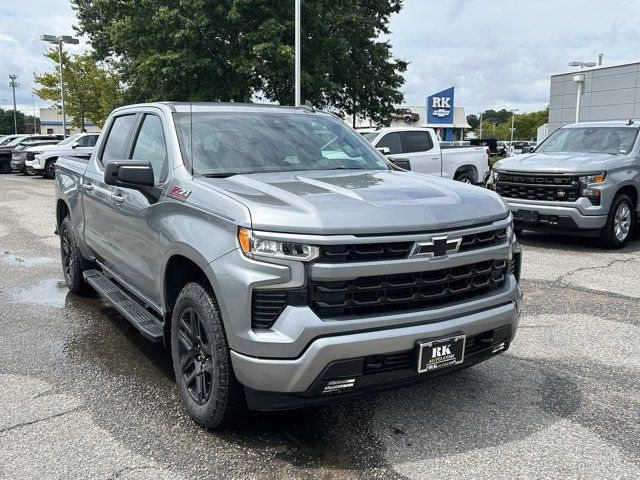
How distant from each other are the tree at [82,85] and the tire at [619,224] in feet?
124

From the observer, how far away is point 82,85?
137 ft

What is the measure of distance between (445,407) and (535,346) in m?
1.48

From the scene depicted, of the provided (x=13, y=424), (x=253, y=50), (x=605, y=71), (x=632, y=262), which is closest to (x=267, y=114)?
(x=13, y=424)

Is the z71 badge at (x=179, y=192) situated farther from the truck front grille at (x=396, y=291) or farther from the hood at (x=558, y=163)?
the hood at (x=558, y=163)

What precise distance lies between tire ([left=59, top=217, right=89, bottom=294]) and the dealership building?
29388 millimetres

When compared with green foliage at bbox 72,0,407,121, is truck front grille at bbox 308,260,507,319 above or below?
below

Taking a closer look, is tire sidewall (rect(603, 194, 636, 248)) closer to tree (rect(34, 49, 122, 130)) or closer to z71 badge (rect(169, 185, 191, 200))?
z71 badge (rect(169, 185, 191, 200))

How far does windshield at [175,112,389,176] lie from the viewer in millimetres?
3848

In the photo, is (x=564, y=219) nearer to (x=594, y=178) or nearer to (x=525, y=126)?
(x=594, y=178)

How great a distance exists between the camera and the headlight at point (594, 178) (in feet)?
28.0

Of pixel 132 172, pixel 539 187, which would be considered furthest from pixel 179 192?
pixel 539 187

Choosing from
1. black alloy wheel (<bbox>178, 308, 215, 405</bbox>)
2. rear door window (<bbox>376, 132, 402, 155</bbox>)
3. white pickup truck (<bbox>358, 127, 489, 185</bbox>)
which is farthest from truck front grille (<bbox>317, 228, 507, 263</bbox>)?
rear door window (<bbox>376, 132, 402, 155</bbox>)

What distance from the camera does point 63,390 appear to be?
3898mm

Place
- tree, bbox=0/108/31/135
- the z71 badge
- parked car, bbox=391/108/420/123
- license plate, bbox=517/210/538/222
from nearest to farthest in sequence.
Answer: the z71 badge < license plate, bbox=517/210/538/222 < parked car, bbox=391/108/420/123 < tree, bbox=0/108/31/135
